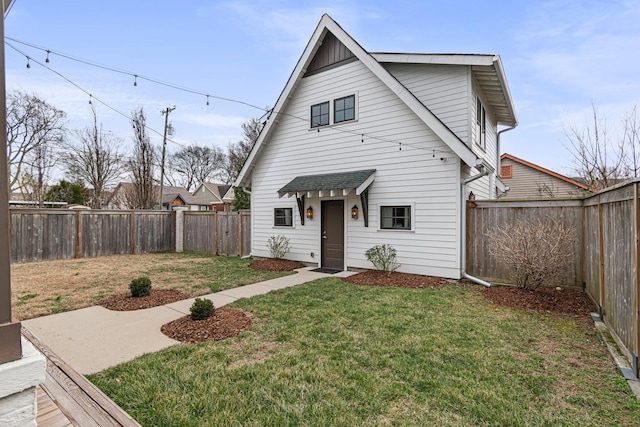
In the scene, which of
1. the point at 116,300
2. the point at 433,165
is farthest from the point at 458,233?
the point at 116,300

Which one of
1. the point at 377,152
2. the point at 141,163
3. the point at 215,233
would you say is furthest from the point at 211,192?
the point at 377,152

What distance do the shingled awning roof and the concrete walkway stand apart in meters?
3.92

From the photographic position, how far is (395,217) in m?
8.77

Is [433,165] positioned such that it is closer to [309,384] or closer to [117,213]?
[309,384]

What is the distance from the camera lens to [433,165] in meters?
8.16

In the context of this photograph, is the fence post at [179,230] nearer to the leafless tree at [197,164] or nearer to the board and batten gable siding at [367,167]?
the board and batten gable siding at [367,167]

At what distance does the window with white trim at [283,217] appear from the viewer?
11.0 meters

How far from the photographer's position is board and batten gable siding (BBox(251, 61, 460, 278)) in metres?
8.06

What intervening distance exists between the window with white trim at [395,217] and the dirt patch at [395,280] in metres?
1.24

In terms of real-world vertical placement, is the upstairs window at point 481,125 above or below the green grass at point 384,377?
above

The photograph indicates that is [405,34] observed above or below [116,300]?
above

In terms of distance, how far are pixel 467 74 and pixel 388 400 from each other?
8359 millimetres

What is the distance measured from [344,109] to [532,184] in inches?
593

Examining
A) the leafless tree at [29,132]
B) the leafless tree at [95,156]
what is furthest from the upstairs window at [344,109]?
the leafless tree at [29,132]
